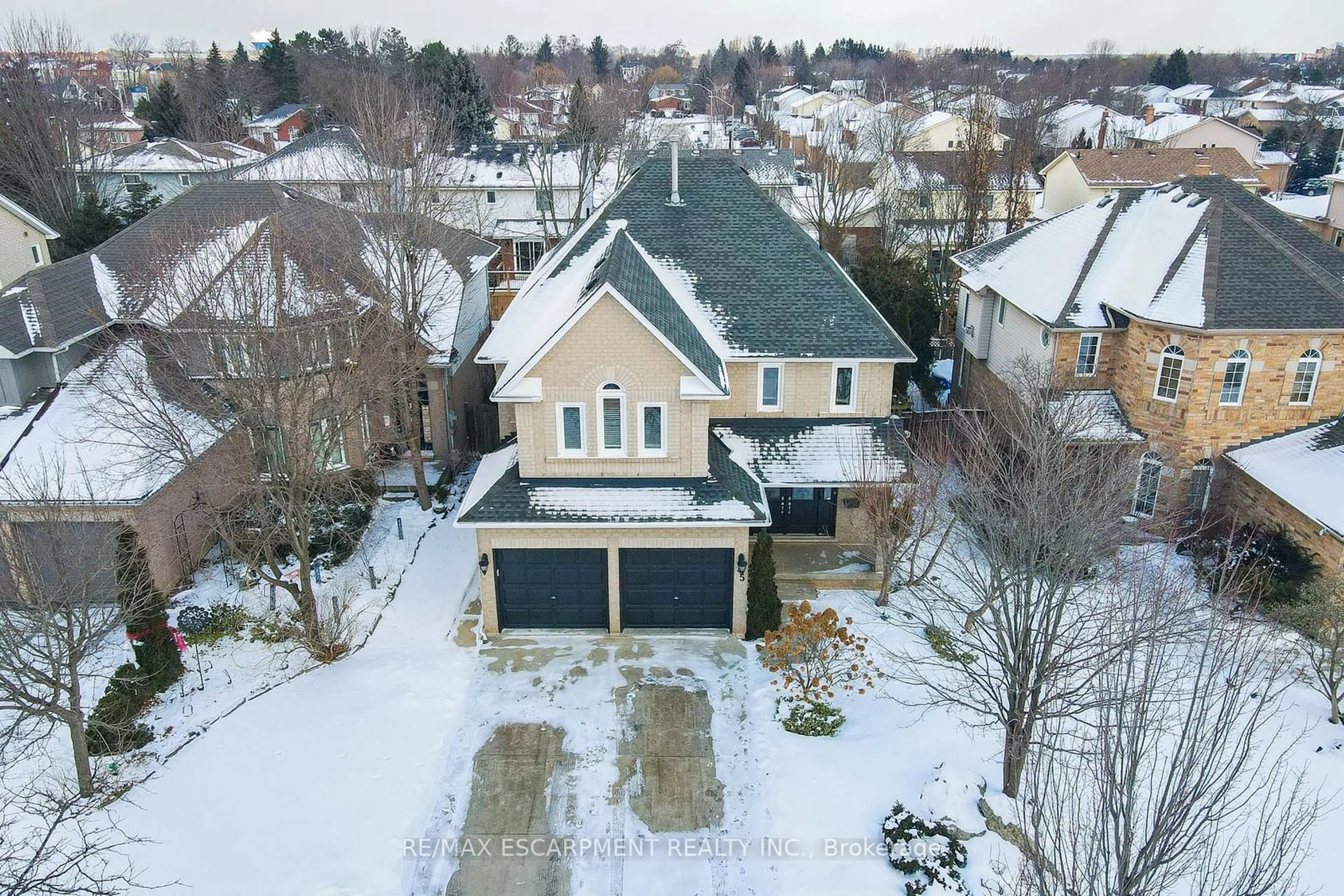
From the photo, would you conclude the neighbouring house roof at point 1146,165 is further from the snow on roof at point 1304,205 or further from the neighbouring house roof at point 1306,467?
the neighbouring house roof at point 1306,467

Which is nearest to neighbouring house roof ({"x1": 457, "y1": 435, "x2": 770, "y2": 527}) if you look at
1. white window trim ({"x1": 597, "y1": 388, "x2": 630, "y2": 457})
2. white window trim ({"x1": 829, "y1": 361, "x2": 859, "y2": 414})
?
white window trim ({"x1": 597, "y1": 388, "x2": 630, "y2": 457})

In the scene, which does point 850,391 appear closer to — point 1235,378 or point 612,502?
point 612,502

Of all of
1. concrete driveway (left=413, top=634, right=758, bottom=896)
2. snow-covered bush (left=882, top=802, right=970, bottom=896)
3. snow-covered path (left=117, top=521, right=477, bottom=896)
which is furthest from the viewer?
concrete driveway (left=413, top=634, right=758, bottom=896)

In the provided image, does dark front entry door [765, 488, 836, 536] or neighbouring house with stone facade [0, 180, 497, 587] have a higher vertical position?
neighbouring house with stone facade [0, 180, 497, 587]

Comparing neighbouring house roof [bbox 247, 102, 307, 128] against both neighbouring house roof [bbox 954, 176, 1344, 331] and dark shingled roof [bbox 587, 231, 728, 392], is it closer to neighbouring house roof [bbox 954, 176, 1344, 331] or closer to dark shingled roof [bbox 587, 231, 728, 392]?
dark shingled roof [bbox 587, 231, 728, 392]

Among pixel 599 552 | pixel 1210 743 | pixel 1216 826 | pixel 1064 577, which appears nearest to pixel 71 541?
pixel 599 552
